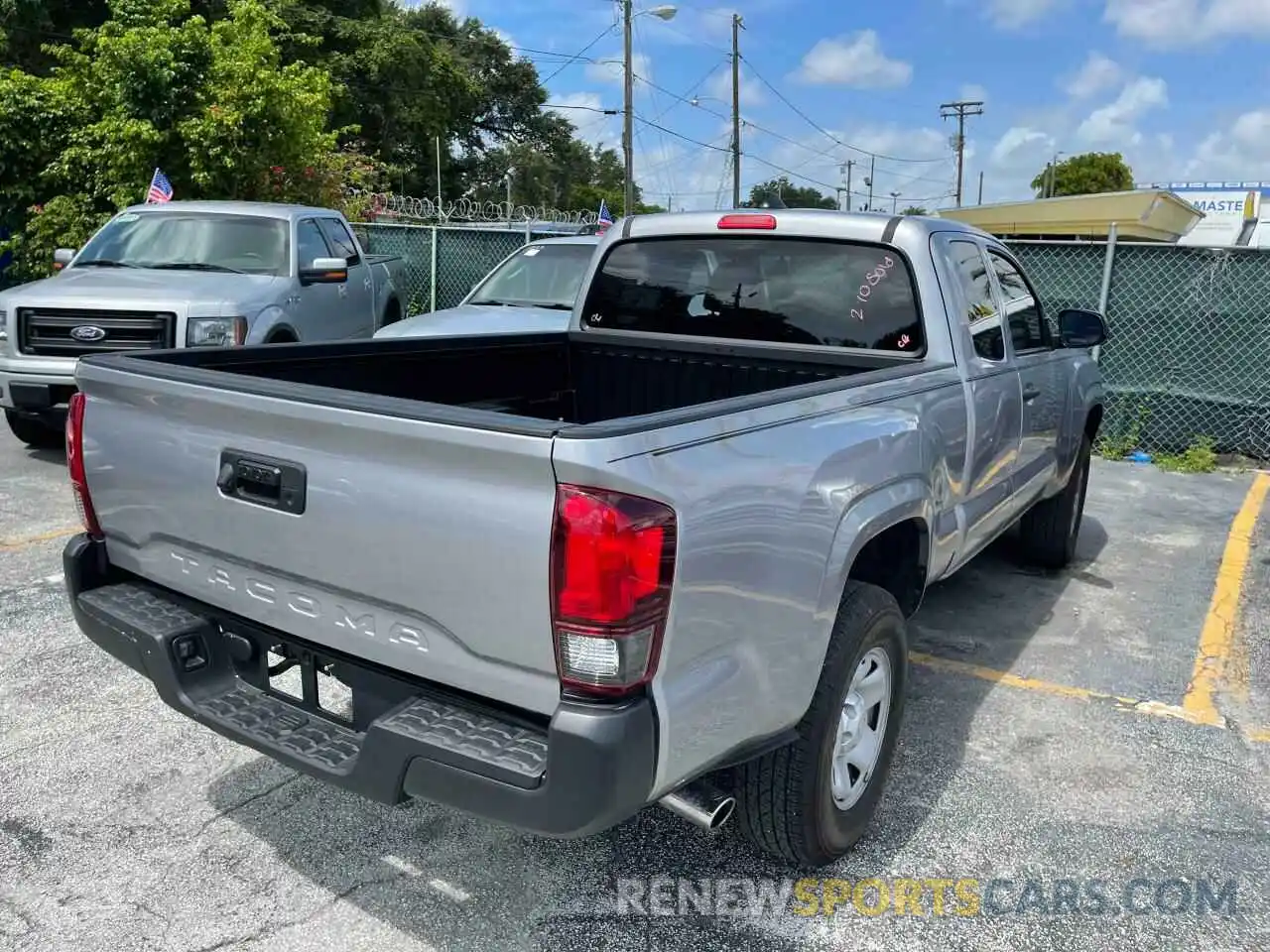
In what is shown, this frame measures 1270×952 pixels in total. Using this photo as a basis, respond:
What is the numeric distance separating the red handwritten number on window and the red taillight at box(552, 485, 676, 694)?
2.14 m

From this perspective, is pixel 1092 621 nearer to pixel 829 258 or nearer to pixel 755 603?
pixel 829 258

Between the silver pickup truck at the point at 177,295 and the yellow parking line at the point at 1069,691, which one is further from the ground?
the silver pickup truck at the point at 177,295

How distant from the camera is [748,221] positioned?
417cm

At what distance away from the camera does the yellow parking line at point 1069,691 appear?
4219 millimetres

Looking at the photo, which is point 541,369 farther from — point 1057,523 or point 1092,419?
point 1092,419

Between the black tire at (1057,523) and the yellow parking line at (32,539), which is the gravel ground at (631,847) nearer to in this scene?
the yellow parking line at (32,539)

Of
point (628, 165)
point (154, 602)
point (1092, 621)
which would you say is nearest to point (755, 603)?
point (154, 602)

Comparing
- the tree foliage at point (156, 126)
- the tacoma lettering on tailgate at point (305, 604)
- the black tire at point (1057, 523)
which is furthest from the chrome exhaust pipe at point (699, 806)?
the tree foliage at point (156, 126)

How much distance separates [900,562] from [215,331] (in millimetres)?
5363

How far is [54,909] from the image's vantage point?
110 inches

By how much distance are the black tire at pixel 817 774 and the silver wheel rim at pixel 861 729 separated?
51mm

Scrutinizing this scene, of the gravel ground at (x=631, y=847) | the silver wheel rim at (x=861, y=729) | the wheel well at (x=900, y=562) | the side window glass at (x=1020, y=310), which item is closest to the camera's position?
the gravel ground at (x=631, y=847)

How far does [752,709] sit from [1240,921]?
5.36 feet

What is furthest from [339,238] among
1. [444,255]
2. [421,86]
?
[421,86]
